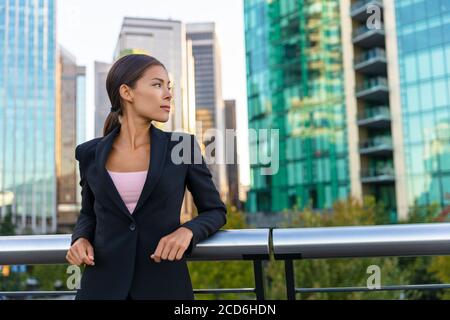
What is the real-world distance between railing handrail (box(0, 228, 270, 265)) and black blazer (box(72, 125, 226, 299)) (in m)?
0.04

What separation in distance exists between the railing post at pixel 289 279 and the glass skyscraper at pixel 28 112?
80759 mm

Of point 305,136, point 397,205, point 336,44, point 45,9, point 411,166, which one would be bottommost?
point 397,205

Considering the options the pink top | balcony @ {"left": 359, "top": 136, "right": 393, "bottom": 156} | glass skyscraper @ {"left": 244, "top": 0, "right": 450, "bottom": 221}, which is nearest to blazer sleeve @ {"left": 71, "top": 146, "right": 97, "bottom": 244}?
the pink top

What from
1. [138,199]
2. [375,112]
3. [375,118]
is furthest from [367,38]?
[138,199]

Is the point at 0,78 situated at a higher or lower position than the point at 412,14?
higher

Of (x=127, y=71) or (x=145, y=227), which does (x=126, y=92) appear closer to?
(x=127, y=71)

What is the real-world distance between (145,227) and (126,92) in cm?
42

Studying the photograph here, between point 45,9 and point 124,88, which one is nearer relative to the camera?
point 124,88

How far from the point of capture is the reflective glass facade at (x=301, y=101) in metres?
36.3

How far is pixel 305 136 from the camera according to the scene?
37.2m
